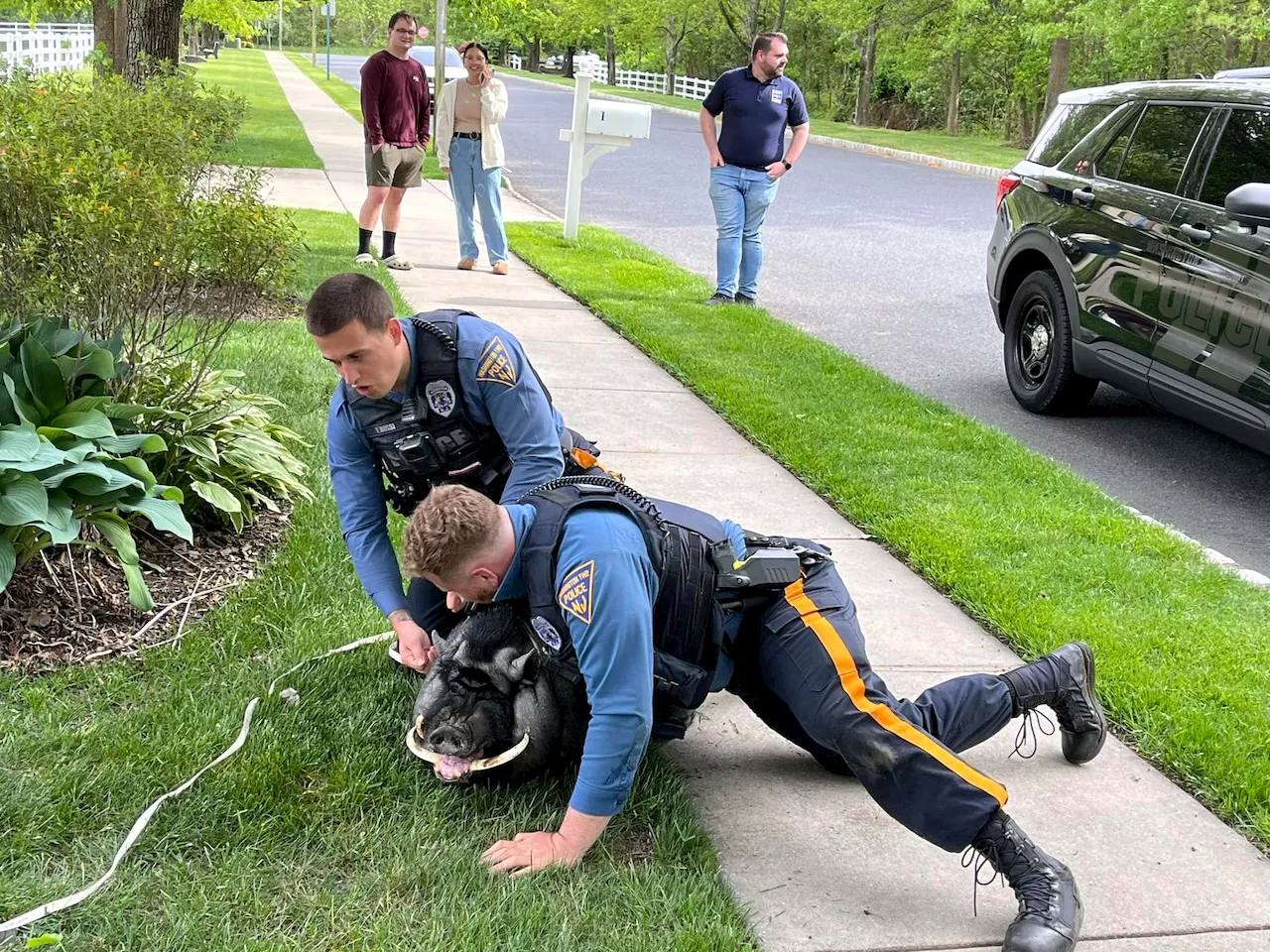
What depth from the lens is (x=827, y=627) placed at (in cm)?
309

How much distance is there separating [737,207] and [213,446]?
223 inches

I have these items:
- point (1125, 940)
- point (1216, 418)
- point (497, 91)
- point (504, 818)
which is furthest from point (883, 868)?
point (497, 91)

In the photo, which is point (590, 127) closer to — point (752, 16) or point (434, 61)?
point (434, 61)

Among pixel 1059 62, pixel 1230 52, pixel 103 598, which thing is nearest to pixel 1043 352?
pixel 103 598

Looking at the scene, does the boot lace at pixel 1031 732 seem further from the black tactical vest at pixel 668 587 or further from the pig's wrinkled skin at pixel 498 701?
the pig's wrinkled skin at pixel 498 701

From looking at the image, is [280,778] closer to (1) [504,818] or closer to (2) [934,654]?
(1) [504,818]

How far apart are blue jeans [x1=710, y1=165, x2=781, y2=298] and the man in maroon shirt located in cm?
248

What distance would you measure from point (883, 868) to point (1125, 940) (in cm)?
54

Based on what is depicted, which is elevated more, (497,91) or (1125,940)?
(497,91)

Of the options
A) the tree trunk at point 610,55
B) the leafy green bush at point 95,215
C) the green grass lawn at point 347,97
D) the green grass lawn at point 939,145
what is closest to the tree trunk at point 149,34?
the green grass lawn at point 347,97

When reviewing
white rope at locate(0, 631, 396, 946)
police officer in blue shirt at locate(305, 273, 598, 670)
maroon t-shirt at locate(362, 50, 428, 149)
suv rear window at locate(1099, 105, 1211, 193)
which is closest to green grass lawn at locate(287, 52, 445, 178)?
maroon t-shirt at locate(362, 50, 428, 149)

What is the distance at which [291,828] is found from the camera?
2.99m

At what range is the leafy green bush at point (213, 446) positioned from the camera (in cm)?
443

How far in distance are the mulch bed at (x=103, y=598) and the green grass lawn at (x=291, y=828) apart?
0.48 ft
